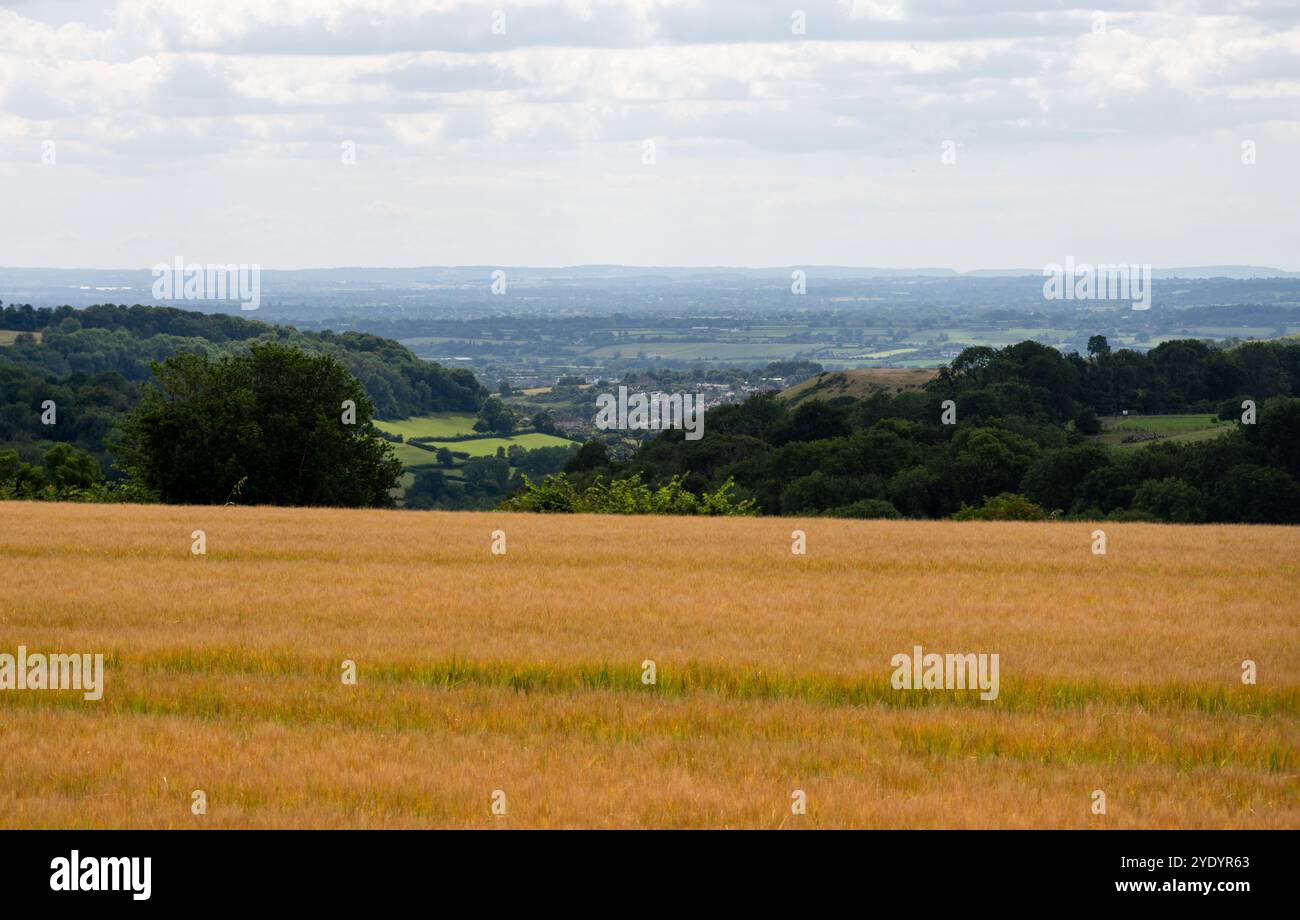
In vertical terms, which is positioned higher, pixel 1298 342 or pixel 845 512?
pixel 1298 342

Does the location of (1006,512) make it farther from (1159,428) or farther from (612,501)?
(1159,428)

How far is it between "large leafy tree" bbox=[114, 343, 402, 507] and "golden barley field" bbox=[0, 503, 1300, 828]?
18.6m

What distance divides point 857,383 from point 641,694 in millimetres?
133150

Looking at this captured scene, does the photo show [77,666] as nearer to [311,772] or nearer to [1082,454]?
[311,772]

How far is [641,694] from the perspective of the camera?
13703 mm

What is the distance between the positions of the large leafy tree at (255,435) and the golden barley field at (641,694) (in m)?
18.6

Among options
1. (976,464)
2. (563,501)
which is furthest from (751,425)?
(563,501)

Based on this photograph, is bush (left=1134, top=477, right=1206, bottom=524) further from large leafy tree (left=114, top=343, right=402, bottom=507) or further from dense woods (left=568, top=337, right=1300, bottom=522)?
A: large leafy tree (left=114, top=343, right=402, bottom=507)

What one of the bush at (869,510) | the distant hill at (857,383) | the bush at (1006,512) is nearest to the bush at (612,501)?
the bush at (1006,512)

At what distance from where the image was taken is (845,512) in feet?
214

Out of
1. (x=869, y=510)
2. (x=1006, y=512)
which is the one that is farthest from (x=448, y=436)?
(x=1006, y=512)

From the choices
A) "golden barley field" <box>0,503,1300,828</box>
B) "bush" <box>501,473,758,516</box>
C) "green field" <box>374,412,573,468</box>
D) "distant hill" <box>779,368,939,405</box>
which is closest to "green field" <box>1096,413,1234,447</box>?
"distant hill" <box>779,368,939,405</box>

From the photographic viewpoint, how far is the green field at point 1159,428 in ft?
307
